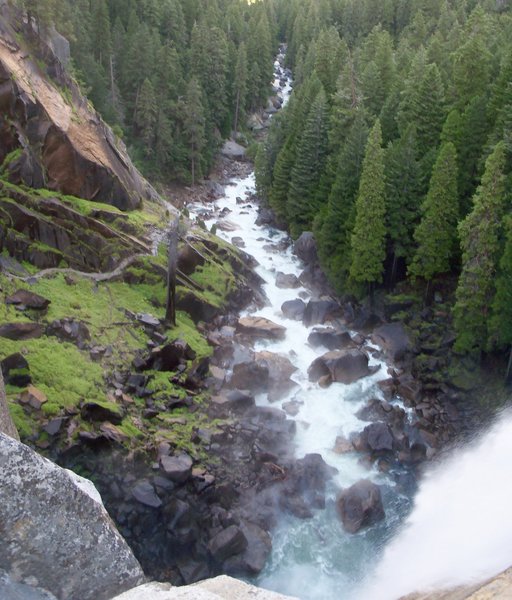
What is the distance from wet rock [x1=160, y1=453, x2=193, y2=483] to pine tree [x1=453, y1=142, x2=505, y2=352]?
15500 millimetres

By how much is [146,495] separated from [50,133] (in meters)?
21.6

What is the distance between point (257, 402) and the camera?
27250 millimetres

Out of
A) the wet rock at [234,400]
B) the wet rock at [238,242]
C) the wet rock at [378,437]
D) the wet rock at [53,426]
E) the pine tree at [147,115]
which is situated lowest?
the wet rock at [238,242]

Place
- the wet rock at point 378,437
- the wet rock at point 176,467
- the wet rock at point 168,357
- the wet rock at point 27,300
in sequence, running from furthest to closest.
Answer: the wet rock at point 168,357 < the wet rock at point 27,300 < the wet rock at point 378,437 < the wet rock at point 176,467

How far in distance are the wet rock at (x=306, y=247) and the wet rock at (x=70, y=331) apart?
771 inches

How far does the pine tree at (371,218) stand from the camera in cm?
3195

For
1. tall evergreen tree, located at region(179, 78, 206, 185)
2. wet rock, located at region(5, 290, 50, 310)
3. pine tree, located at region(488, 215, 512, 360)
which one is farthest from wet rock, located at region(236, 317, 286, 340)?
tall evergreen tree, located at region(179, 78, 206, 185)

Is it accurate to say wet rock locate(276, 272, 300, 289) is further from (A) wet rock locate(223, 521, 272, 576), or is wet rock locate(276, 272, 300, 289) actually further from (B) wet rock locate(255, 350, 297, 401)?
(A) wet rock locate(223, 521, 272, 576)

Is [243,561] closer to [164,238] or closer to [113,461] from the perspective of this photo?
[113,461]

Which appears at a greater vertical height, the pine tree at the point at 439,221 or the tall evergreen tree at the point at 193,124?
the pine tree at the point at 439,221

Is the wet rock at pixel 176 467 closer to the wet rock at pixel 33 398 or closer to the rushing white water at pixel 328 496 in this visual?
the rushing white water at pixel 328 496

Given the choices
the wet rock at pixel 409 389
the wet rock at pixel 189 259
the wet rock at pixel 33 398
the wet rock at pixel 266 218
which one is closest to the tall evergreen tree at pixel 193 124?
the wet rock at pixel 266 218

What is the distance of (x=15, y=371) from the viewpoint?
69.9 feet

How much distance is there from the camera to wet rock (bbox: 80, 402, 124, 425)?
2142 cm
